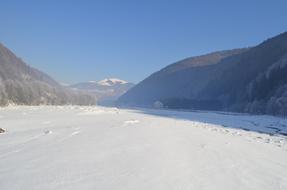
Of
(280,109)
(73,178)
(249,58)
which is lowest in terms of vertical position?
(73,178)

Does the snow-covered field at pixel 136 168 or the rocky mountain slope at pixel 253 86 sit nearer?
the snow-covered field at pixel 136 168

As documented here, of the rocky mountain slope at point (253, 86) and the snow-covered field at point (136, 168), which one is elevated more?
the rocky mountain slope at point (253, 86)

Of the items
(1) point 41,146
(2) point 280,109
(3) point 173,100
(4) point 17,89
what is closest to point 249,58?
(3) point 173,100

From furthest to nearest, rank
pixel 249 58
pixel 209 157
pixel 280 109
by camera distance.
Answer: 1. pixel 249 58
2. pixel 280 109
3. pixel 209 157

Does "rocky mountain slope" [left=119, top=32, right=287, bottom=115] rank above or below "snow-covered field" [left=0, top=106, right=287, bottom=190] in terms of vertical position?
above

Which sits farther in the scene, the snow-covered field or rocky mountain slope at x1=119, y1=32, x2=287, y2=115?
rocky mountain slope at x1=119, y1=32, x2=287, y2=115

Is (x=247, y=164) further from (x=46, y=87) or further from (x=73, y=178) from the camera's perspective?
(x=46, y=87)

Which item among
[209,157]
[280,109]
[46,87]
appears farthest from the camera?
[46,87]

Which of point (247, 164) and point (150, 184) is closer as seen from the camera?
point (150, 184)

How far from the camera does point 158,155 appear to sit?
1473 centimetres

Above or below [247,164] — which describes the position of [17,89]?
above

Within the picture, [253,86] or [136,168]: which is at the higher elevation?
[253,86]

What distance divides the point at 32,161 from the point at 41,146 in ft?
14.4

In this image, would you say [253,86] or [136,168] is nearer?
[136,168]
